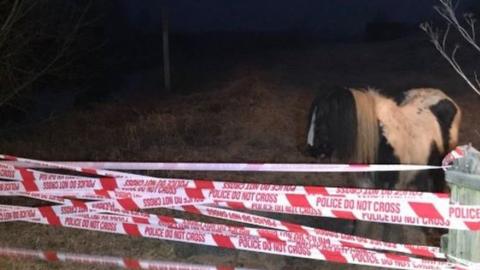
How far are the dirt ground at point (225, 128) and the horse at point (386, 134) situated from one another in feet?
1.28

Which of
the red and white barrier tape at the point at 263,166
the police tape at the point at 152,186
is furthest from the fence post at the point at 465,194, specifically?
the red and white barrier tape at the point at 263,166

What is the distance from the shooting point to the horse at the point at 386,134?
5613mm

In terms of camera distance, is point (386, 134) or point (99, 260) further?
point (386, 134)

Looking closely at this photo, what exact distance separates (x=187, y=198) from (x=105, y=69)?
50.5ft

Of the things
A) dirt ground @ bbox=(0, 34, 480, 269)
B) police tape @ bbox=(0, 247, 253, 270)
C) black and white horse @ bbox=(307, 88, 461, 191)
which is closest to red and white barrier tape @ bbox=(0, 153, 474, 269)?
police tape @ bbox=(0, 247, 253, 270)

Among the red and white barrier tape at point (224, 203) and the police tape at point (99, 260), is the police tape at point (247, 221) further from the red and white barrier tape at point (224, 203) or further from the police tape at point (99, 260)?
the police tape at point (99, 260)

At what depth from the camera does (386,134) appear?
234 inches

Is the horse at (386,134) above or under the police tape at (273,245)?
above

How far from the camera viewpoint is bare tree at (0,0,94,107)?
8578 millimetres

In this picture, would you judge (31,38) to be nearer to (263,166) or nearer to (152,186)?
(152,186)

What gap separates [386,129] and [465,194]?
121 inches

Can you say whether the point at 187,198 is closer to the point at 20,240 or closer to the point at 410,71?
the point at 20,240

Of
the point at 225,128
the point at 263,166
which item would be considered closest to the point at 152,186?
the point at 263,166

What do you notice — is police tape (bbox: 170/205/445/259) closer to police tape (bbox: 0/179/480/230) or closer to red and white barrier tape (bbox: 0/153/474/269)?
red and white barrier tape (bbox: 0/153/474/269)
